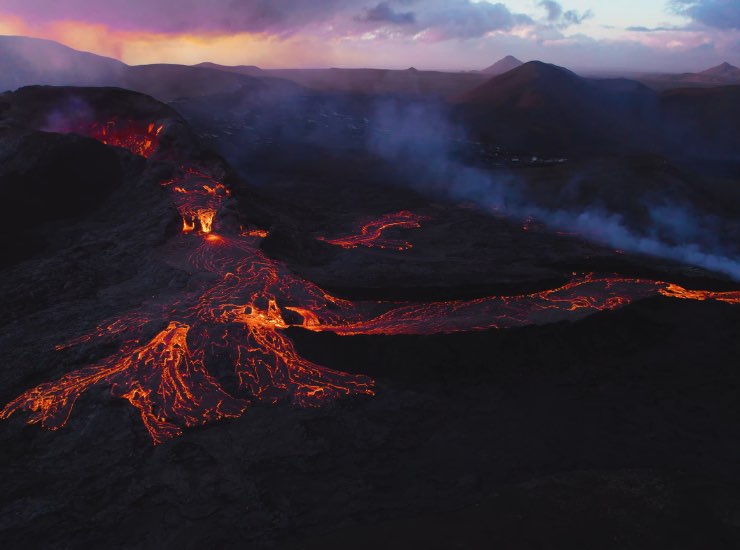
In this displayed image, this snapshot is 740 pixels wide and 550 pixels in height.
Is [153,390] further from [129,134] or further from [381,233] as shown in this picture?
[129,134]

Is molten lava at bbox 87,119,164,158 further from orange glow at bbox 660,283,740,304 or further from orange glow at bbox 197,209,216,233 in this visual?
orange glow at bbox 660,283,740,304

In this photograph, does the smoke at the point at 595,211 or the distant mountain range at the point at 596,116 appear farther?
the distant mountain range at the point at 596,116

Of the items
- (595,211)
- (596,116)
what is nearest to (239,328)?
(595,211)

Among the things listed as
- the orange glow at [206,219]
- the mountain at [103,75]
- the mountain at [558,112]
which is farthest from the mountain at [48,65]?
the orange glow at [206,219]

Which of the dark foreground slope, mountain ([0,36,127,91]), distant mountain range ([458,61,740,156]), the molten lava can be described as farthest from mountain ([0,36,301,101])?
the dark foreground slope

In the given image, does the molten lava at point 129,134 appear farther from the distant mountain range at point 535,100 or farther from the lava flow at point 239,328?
the distant mountain range at point 535,100

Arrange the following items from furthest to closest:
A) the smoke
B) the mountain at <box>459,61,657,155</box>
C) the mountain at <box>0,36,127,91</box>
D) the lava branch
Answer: the mountain at <box>0,36,127,91</box> → the mountain at <box>459,61,657,155</box> → the smoke → the lava branch
